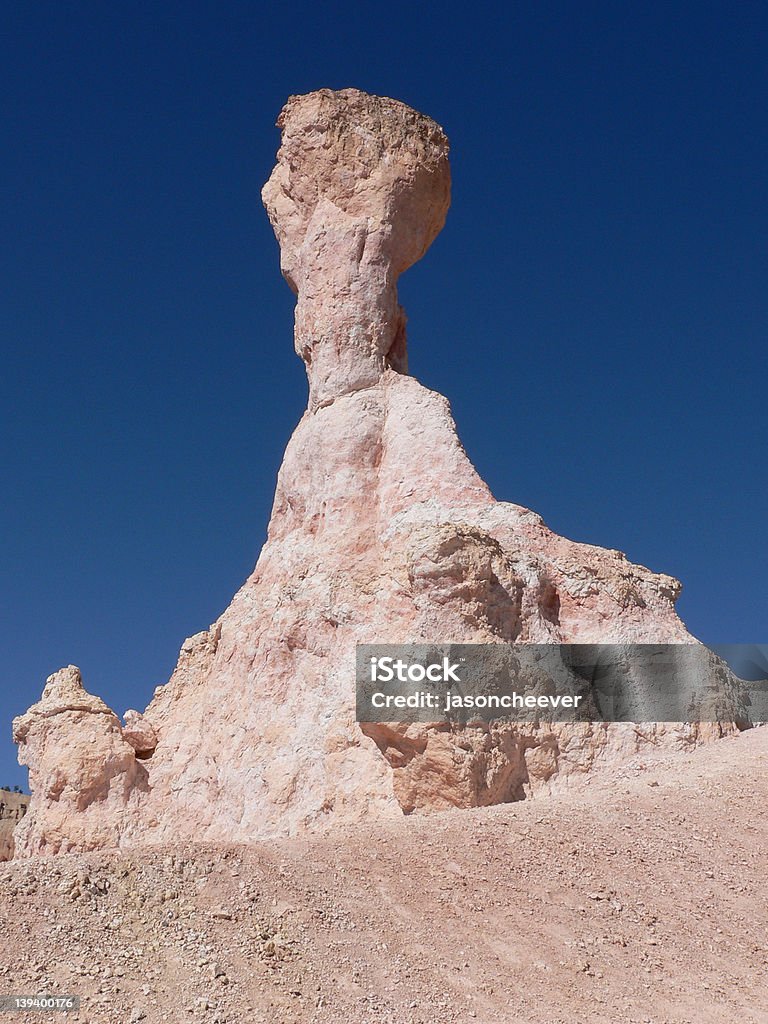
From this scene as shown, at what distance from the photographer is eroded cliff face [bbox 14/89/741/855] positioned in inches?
495

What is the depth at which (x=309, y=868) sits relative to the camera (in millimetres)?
8562

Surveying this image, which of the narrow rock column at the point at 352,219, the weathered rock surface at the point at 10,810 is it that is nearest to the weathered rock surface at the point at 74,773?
the narrow rock column at the point at 352,219

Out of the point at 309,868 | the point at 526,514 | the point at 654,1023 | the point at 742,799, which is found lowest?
the point at 654,1023

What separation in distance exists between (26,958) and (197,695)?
1097 cm

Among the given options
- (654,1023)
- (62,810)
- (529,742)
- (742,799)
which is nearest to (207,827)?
(62,810)

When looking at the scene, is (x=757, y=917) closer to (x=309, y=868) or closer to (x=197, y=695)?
(x=309, y=868)

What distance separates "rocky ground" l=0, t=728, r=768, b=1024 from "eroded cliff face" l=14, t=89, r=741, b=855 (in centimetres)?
247

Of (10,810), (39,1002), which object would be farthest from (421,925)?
(10,810)
